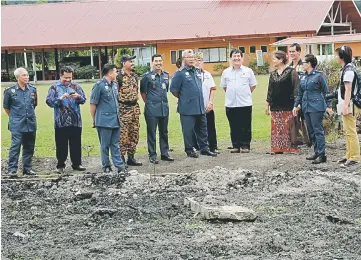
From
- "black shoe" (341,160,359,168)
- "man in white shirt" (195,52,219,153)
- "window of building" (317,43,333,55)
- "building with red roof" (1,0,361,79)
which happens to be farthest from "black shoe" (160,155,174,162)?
"building with red roof" (1,0,361,79)

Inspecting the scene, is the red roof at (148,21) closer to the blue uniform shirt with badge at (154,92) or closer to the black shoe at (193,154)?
the black shoe at (193,154)

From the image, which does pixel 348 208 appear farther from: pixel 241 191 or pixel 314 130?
pixel 314 130

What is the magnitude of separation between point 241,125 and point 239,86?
2.17 feet

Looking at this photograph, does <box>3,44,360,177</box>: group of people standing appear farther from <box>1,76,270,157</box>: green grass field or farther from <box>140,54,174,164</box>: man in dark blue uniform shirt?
<box>1,76,270,157</box>: green grass field

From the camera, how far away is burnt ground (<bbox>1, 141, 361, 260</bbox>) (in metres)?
5.82

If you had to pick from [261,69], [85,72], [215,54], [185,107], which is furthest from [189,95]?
[215,54]

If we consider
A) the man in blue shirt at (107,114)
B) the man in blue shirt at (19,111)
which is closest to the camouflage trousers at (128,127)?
the man in blue shirt at (107,114)

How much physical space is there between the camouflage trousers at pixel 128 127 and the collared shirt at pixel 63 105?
2.21ft

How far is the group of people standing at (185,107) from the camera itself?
33.3ft

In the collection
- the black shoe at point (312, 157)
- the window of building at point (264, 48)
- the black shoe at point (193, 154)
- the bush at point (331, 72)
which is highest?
the window of building at point (264, 48)

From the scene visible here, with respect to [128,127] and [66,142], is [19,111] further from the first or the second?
[128,127]

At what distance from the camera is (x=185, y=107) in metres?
11.4

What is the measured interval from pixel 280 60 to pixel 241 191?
129 inches

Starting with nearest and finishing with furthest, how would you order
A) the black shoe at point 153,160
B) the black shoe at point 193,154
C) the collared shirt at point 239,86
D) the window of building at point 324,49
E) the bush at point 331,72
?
the black shoe at point 153,160, the black shoe at point 193,154, the collared shirt at point 239,86, the bush at point 331,72, the window of building at point 324,49
